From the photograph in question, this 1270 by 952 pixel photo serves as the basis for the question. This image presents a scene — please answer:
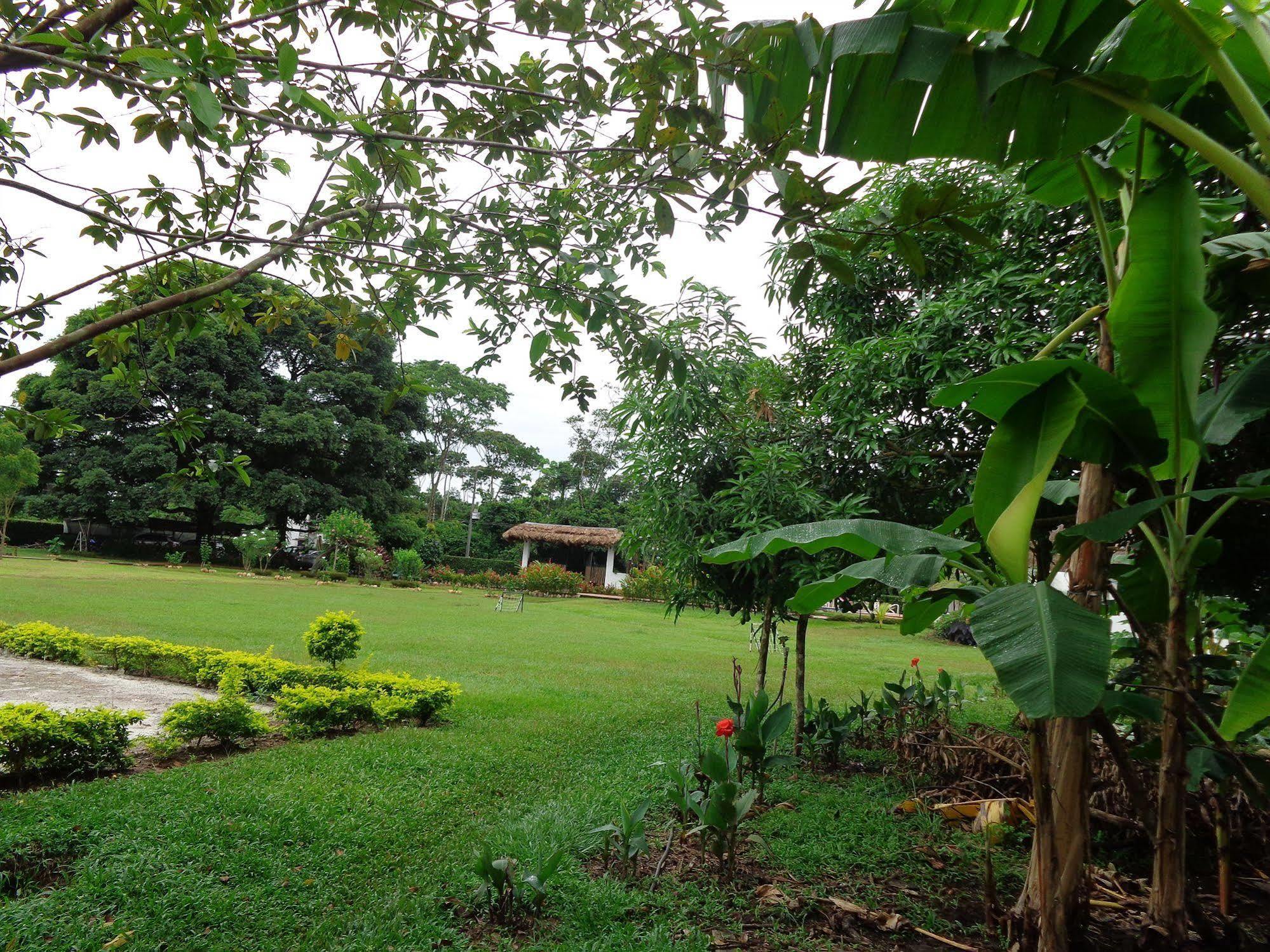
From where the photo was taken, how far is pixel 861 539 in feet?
8.37

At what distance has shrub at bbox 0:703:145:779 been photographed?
12.8ft

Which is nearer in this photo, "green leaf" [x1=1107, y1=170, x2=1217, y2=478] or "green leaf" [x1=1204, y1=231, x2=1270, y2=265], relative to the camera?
"green leaf" [x1=1107, y1=170, x2=1217, y2=478]

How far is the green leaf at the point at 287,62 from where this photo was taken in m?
1.65

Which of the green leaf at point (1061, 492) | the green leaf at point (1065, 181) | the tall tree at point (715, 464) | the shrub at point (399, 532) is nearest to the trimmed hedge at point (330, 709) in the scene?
the tall tree at point (715, 464)

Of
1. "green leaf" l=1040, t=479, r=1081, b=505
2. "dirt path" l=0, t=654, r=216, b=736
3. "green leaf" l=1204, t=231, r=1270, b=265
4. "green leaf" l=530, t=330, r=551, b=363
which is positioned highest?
"green leaf" l=1204, t=231, r=1270, b=265

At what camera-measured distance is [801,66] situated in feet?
6.25

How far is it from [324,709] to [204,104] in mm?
4928

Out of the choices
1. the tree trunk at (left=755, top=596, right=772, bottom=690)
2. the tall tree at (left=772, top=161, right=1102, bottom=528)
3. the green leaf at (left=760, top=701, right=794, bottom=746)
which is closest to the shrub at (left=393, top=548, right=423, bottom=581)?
the tree trunk at (left=755, top=596, right=772, bottom=690)

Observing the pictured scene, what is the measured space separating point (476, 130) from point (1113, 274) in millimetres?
2386

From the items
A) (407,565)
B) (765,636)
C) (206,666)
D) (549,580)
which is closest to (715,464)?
(765,636)

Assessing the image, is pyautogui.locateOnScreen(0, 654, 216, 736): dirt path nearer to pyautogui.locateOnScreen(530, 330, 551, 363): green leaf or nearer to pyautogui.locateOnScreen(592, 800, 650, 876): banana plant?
pyautogui.locateOnScreen(592, 800, 650, 876): banana plant

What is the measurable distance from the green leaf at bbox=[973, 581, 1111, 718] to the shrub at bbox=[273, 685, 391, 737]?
5.04 meters

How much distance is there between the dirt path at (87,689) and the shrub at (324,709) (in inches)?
40.0

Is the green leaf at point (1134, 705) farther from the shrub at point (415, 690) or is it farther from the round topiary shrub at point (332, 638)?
the round topiary shrub at point (332, 638)
